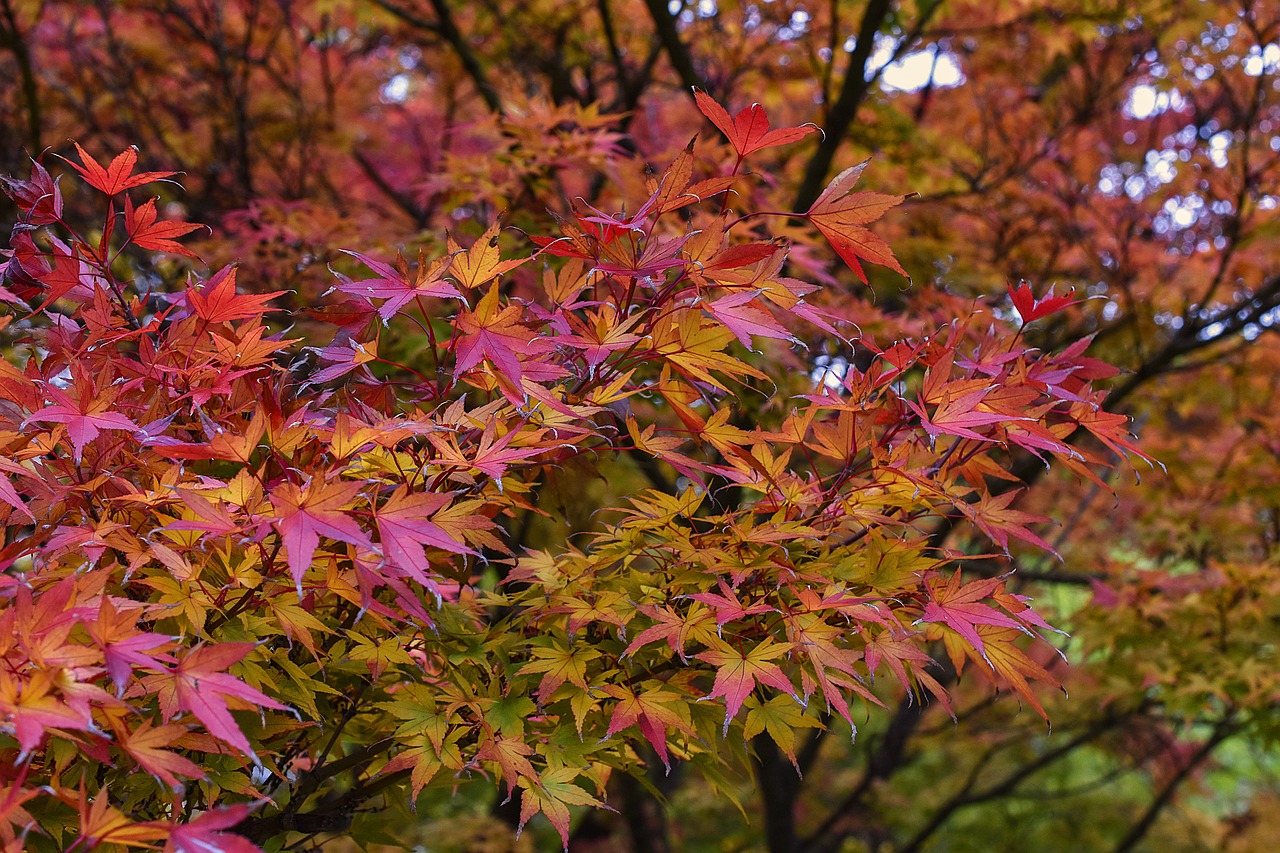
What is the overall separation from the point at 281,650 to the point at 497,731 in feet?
1.09

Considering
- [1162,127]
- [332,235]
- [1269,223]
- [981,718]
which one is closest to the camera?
[332,235]

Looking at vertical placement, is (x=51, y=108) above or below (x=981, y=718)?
above

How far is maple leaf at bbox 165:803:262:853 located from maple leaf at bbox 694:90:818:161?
1.02 meters

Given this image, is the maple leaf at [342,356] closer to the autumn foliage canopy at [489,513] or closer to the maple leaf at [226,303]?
the autumn foliage canopy at [489,513]

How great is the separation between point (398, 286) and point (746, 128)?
55 cm

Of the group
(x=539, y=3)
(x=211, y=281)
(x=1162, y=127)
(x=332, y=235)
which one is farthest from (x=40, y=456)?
(x=1162, y=127)

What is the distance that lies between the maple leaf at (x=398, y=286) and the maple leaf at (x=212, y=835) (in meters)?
0.67

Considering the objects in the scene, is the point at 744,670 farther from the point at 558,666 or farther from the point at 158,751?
the point at 158,751

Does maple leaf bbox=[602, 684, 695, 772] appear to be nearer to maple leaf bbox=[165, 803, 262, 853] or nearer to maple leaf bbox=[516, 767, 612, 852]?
maple leaf bbox=[516, 767, 612, 852]

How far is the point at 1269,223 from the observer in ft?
13.5

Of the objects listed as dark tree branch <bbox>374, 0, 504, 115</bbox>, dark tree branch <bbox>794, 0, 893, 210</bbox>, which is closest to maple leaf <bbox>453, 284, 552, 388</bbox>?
dark tree branch <bbox>794, 0, 893, 210</bbox>

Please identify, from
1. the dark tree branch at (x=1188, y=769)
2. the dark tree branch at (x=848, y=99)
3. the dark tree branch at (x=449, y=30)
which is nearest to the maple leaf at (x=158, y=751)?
the dark tree branch at (x=848, y=99)

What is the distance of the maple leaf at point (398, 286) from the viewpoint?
4.61ft

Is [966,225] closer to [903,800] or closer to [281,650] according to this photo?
[903,800]
